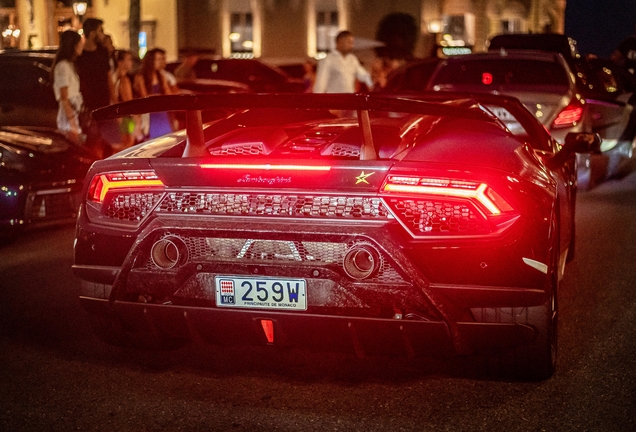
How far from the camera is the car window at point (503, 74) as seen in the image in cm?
1100

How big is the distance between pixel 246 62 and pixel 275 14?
16274mm

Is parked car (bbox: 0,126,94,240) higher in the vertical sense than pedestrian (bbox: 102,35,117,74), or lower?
lower

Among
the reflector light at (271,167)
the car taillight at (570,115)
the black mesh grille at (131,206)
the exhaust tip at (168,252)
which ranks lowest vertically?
the car taillight at (570,115)

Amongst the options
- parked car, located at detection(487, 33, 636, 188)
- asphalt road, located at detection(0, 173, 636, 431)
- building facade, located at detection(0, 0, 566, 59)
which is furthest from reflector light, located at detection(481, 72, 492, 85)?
building facade, located at detection(0, 0, 566, 59)

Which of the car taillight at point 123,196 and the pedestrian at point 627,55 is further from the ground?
the car taillight at point 123,196

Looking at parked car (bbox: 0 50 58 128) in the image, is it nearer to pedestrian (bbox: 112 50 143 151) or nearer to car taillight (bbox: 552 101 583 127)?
pedestrian (bbox: 112 50 143 151)

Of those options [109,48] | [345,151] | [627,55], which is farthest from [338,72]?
[627,55]

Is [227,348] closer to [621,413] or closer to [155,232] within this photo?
[155,232]

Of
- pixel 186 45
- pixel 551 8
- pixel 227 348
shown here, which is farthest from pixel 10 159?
pixel 551 8

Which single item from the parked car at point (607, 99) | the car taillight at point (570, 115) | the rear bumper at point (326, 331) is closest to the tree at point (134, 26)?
the parked car at point (607, 99)

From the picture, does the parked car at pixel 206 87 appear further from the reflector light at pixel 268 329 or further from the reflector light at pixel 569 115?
the reflector light at pixel 268 329

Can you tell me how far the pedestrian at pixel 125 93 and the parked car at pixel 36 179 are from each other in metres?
1.60

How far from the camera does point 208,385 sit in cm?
451

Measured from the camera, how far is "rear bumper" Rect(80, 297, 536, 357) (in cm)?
408
